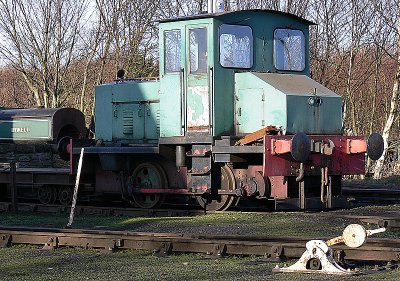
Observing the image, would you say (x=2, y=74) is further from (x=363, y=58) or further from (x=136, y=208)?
(x=136, y=208)

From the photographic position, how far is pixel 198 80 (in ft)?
47.5

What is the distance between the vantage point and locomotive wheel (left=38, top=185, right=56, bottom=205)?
17.2 metres

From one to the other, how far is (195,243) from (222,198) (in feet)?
17.7

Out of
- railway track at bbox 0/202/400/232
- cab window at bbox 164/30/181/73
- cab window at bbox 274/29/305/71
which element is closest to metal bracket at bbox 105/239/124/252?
railway track at bbox 0/202/400/232

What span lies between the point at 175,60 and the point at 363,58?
18.0m

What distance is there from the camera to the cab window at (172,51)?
48.4 ft

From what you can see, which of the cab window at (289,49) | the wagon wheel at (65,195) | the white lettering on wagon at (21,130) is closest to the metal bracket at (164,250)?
the cab window at (289,49)

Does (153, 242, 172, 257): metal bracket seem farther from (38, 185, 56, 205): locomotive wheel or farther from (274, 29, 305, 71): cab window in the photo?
(38, 185, 56, 205): locomotive wheel

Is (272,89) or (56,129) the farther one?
(56,129)

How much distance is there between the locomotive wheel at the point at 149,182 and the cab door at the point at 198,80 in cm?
138

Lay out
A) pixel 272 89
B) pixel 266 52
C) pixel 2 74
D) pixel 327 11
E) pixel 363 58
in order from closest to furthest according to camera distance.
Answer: pixel 272 89 → pixel 266 52 → pixel 327 11 → pixel 363 58 → pixel 2 74

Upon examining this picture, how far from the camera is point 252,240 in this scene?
32.5 ft

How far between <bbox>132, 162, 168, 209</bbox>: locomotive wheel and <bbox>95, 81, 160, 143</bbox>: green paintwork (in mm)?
584

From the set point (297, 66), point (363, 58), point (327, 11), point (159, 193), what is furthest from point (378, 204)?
point (363, 58)
